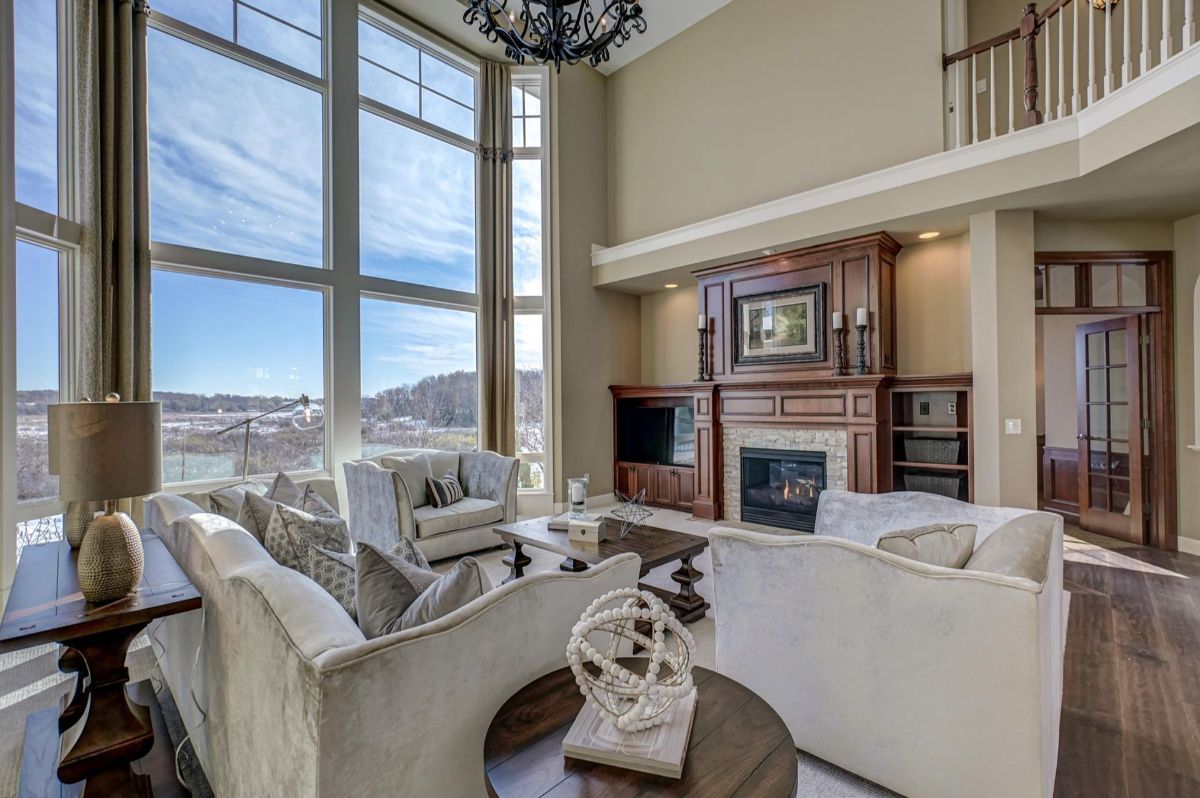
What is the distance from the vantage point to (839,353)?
194 inches

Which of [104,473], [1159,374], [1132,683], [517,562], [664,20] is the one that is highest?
[664,20]

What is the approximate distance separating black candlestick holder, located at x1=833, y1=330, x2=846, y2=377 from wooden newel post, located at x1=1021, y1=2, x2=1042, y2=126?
198 centimetres

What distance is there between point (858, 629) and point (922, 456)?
3.74 meters

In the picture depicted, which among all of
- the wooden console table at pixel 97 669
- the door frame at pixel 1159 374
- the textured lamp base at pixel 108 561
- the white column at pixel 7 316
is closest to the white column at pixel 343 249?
the white column at pixel 7 316

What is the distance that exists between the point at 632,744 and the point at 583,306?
5.80 m

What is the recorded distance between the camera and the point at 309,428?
15.7 feet

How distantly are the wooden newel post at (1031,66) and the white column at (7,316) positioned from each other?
21.3 ft

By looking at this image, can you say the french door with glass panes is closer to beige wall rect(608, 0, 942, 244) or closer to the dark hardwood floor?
the dark hardwood floor

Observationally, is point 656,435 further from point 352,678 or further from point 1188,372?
point 352,678

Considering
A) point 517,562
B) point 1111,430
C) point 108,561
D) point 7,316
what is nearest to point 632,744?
point 108,561

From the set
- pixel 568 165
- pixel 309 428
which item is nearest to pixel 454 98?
pixel 568 165

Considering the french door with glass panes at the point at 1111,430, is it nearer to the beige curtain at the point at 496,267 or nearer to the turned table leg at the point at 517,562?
the turned table leg at the point at 517,562

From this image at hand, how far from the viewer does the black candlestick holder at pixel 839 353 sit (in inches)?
194

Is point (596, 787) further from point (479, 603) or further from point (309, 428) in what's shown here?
Answer: point (309, 428)
